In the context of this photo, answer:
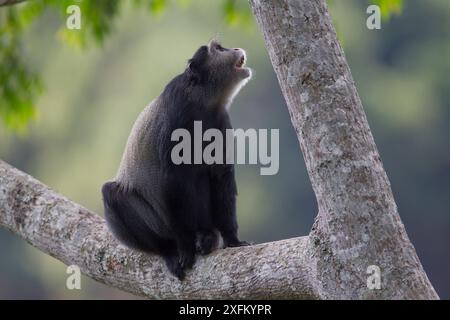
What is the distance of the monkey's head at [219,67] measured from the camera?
284 inches

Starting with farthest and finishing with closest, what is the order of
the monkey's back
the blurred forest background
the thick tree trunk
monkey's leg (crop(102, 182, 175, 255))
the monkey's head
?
the blurred forest background < the monkey's head < the monkey's back < monkey's leg (crop(102, 182, 175, 255)) < the thick tree trunk

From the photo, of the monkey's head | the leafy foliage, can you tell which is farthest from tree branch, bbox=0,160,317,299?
the leafy foliage

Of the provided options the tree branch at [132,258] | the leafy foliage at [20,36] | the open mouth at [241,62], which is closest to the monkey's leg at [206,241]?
the tree branch at [132,258]

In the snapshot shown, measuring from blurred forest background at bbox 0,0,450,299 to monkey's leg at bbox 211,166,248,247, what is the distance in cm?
1998

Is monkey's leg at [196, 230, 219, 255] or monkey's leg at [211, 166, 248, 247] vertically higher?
monkey's leg at [211, 166, 248, 247]

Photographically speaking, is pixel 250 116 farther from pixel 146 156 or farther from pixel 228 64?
pixel 146 156

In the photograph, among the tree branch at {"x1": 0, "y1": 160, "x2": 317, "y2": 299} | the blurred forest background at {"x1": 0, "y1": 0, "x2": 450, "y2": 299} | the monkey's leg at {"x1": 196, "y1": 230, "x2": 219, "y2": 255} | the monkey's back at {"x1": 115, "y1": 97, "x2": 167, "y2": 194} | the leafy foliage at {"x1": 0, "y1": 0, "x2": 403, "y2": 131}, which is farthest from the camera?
the blurred forest background at {"x1": 0, "y1": 0, "x2": 450, "y2": 299}

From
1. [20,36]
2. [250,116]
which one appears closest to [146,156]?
[20,36]

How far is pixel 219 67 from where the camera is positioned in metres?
7.34

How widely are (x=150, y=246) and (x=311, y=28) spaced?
7.66ft

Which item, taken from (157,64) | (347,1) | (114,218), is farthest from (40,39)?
(114,218)

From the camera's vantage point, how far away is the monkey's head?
720 centimetres

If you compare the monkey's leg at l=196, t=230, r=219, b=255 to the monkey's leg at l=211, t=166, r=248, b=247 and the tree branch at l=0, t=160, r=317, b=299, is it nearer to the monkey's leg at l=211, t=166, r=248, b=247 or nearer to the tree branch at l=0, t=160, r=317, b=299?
the tree branch at l=0, t=160, r=317, b=299

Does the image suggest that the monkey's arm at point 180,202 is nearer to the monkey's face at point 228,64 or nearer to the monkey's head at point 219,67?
the monkey's head at point 219,67
